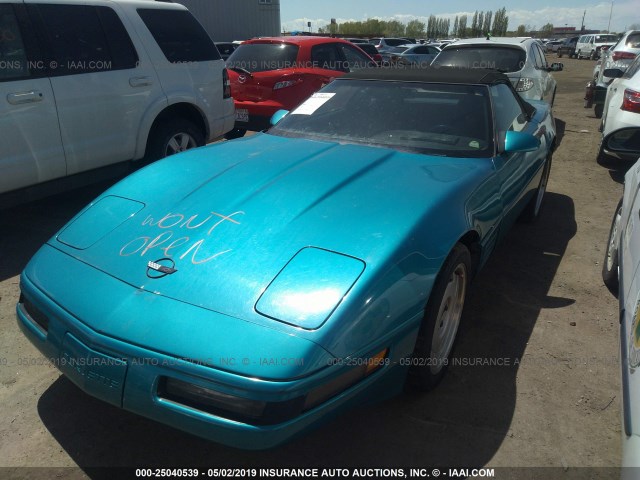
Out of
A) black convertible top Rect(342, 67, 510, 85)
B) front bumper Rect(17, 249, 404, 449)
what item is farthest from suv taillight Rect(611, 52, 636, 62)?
front bumper Rect(17, 249, 404, 449)

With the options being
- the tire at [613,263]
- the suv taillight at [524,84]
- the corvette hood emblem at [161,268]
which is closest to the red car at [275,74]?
the suv taillight at [524,84]

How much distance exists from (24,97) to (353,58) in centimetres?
563

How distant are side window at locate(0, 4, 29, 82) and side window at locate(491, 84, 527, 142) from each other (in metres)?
3.53

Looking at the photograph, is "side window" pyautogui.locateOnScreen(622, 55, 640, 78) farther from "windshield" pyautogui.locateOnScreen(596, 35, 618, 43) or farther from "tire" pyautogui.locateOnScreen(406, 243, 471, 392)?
"windshield" pyautogui.locateOnScreen(596, 35, 618, 43)

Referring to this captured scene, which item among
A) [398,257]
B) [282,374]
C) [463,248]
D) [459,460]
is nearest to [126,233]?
[282,374]

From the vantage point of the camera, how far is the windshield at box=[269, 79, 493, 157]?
9.97 ft

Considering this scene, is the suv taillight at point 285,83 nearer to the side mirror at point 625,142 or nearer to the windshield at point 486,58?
the windshield at point 486,58

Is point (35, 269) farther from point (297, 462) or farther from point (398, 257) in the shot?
point (398, 257)

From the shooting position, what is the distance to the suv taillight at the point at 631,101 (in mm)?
5617

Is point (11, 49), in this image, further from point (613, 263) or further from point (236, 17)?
point (236, 17)

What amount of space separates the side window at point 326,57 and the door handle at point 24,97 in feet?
14.1

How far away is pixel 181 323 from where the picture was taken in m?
1.79

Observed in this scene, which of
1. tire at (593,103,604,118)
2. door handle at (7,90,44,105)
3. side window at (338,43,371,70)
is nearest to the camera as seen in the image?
door handle at (7,90,44,105)

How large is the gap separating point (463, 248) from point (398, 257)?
0.58 m
